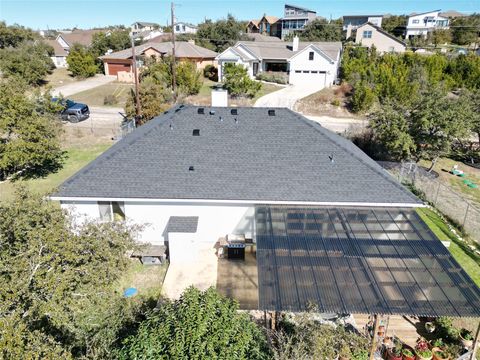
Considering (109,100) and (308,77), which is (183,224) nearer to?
(109,100)

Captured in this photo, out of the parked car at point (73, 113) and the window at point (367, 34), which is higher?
the window at point (367, 34)

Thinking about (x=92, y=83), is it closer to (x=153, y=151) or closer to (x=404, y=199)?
(x=153, y=151)

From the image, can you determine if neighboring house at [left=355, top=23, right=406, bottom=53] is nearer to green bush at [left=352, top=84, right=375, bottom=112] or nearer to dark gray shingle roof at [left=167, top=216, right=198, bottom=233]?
green bush at [left=352, top=84, right=375, bottom=112]

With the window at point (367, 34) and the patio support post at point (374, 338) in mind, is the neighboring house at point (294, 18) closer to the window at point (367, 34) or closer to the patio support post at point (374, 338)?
the window at point (367, 34)

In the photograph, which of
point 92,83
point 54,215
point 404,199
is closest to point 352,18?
point 92,83

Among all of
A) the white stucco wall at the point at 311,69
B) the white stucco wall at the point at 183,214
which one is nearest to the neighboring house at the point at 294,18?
the white stucco wall at the point at 311,69

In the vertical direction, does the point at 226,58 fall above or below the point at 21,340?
above
